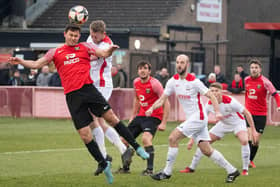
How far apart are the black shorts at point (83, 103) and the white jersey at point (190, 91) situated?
1.46m

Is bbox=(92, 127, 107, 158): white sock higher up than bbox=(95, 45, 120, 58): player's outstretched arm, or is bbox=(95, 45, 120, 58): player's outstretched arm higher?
bbox=(95, 45, 120, 58): player's outstretched arm

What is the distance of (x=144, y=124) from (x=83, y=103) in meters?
2.52

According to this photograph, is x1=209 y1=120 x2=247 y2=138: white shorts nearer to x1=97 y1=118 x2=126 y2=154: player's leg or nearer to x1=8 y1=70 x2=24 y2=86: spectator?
x1=97 y1=118 x2=126 y2=154: player's leg

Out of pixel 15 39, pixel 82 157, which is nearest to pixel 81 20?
pixel 82 157

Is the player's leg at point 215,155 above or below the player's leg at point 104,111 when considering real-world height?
below

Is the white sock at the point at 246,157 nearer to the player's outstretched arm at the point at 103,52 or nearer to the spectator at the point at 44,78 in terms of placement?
the player's outstretched arm at the point at 103,52

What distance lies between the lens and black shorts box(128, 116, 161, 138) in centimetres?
1381

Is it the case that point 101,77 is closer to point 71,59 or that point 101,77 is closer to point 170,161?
point 71,59

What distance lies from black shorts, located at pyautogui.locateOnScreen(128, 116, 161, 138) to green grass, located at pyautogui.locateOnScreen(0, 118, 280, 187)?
768 mm

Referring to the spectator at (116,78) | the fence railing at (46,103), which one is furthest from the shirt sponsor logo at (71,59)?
the spectator at (116,78)

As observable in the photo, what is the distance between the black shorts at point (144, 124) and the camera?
13.8 meters

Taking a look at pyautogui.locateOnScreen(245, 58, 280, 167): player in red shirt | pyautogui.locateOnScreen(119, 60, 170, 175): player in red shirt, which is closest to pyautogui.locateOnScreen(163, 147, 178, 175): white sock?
pyautogui.locateOnScreen(119, 60, 170, 175): player in red shirt

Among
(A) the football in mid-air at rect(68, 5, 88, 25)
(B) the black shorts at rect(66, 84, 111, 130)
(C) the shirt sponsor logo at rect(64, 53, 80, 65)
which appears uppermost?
(A) the football in mid-air at rect(68, 5, 88, 25)

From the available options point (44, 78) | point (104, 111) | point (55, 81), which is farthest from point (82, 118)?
point (44, 78)
